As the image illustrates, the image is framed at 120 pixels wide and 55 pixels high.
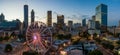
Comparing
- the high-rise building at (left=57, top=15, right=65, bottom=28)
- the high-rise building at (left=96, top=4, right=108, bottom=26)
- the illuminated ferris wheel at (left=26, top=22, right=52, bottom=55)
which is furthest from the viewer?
the high-rise building at (left=96, top=4, right=108, bottom=26)

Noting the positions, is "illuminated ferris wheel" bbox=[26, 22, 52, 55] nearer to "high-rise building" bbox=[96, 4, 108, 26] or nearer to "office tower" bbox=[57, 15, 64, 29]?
"office tower" bbox=[57, 15, 64, 29]

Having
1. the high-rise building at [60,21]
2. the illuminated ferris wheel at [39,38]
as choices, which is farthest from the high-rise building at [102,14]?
the illuminated ferris wheel at [39,38]

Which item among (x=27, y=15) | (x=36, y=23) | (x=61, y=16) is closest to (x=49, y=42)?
(x=36, y=23)

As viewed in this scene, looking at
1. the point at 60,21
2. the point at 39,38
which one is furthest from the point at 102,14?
the point at 39,38

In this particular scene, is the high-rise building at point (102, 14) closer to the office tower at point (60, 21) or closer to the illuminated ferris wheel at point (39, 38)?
the office tower at point (60, 21)

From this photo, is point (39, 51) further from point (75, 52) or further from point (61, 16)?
point (61, 16)

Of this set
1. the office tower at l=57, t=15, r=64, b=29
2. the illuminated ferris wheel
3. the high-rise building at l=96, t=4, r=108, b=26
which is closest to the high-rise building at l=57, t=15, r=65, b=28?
the office tower at l=57, t=15, r=64, b=29

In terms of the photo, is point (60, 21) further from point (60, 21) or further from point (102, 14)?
point (102, 14)

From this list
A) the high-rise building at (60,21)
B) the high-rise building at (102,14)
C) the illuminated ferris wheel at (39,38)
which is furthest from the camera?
the high-rise building at (102,14)
